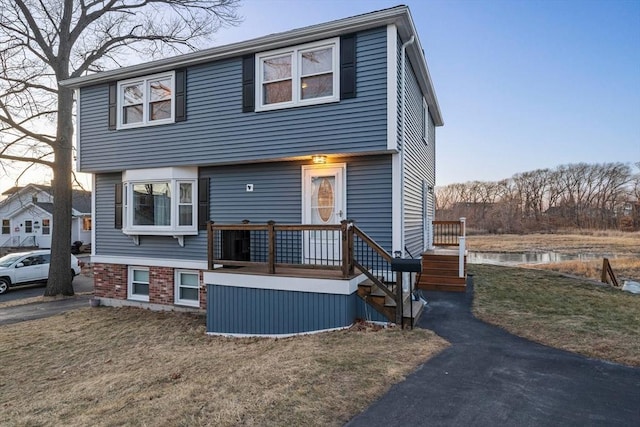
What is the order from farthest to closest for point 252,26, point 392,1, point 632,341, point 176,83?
point 252,26
point 176,83
point 392,1
point 632,341

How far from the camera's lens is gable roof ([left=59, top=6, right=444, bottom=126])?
21.3ft

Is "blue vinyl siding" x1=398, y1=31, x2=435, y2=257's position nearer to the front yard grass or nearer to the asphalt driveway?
the front yard grass

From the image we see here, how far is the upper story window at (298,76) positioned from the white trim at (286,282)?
3.60m

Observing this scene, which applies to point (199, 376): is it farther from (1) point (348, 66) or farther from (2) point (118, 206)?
(2) point (118, 206)

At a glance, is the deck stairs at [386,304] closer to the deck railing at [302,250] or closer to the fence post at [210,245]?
the deck railing at [302,250]

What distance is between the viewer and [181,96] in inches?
340

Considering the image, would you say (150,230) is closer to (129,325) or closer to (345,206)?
(129,325)

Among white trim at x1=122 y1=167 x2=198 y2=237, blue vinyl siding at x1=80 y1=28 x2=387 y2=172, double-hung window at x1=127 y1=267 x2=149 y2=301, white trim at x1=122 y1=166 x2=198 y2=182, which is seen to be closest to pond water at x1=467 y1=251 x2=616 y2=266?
blue vinyl siding at x1=80 y1=28 x2=387 y2=172

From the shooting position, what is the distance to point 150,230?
29.7 feet

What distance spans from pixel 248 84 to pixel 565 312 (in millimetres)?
8188

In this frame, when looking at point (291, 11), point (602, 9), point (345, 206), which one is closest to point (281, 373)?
point (345, 206)

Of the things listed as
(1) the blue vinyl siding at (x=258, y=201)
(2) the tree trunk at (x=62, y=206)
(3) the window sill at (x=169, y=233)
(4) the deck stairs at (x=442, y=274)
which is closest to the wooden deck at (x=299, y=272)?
(1) the blue vinyl siding at (x=258, y=201)

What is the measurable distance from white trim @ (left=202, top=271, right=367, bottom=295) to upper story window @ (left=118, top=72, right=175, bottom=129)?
14.6ft

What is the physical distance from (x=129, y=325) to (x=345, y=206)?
5763 mm
